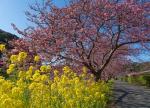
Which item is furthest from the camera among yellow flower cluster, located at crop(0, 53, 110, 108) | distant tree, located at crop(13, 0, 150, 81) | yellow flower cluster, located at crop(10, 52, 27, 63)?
distant tree, located at crop(13, 0, 150, 81)

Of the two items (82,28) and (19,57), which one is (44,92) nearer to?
(19,57)

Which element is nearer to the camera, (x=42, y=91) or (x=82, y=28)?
(x=42, y=91)

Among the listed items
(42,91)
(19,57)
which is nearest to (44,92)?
(42,91)

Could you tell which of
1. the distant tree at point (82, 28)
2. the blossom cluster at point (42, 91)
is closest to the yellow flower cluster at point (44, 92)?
Answer: the blossom cluster at point (42, 91)

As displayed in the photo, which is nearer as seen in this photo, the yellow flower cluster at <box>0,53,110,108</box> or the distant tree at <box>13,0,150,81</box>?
the yellow flower cluster at <box>0,53,110,108</box>

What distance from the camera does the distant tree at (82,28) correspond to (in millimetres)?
16469

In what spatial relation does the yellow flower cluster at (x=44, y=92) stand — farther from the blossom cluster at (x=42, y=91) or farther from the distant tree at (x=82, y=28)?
the distant tree at (x=82, y=28)

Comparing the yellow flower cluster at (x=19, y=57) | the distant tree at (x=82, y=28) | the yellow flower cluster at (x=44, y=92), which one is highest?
the distant tree at (x=82, y=28)

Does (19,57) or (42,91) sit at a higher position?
(19,57)

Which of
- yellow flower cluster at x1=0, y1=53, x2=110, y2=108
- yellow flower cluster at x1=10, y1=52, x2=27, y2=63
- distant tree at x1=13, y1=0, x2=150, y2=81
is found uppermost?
distant tree at x1=13, y1=0, x2=150, y2=81

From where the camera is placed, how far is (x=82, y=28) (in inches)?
650

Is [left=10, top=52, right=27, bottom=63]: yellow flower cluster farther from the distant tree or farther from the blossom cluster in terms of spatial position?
the distant tree

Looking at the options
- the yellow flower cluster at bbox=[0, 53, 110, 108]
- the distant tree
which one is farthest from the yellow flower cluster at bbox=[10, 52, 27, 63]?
the distant tree

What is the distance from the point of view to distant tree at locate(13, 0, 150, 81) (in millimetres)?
16469
